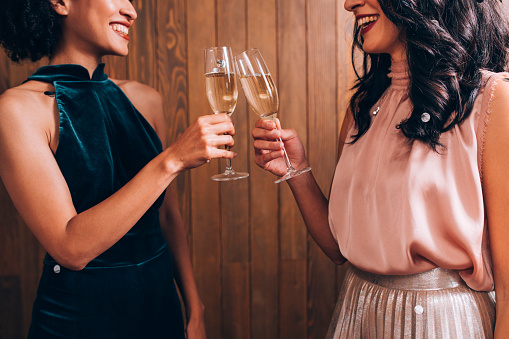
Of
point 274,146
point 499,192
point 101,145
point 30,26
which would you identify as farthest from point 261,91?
point 30,26

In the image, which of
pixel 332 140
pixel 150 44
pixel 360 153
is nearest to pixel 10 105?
pixel 360 153

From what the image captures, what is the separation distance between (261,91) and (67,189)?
616 mm

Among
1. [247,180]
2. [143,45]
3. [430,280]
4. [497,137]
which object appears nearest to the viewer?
[497,137]

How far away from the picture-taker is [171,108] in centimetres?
241

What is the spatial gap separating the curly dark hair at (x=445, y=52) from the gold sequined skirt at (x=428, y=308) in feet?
1.18

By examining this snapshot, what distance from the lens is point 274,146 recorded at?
54.8 inches

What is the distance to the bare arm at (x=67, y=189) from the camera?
1.20 meters

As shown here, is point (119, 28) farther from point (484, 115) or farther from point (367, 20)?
point (484, 115)

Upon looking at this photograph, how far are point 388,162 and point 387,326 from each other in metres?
0.44

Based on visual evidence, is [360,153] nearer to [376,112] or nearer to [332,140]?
[376,112]

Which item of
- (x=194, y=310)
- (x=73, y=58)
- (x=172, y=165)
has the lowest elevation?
(x=194, y=310)

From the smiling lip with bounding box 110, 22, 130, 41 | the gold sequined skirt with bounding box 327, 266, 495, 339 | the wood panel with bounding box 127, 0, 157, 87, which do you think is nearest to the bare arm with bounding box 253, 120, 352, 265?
the gold sequined skirt with bounding box 327, 266, 495, 339

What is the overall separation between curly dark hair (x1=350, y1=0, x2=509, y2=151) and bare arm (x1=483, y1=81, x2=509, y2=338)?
8 centimetres

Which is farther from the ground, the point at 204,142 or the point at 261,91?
the point at 261,91
